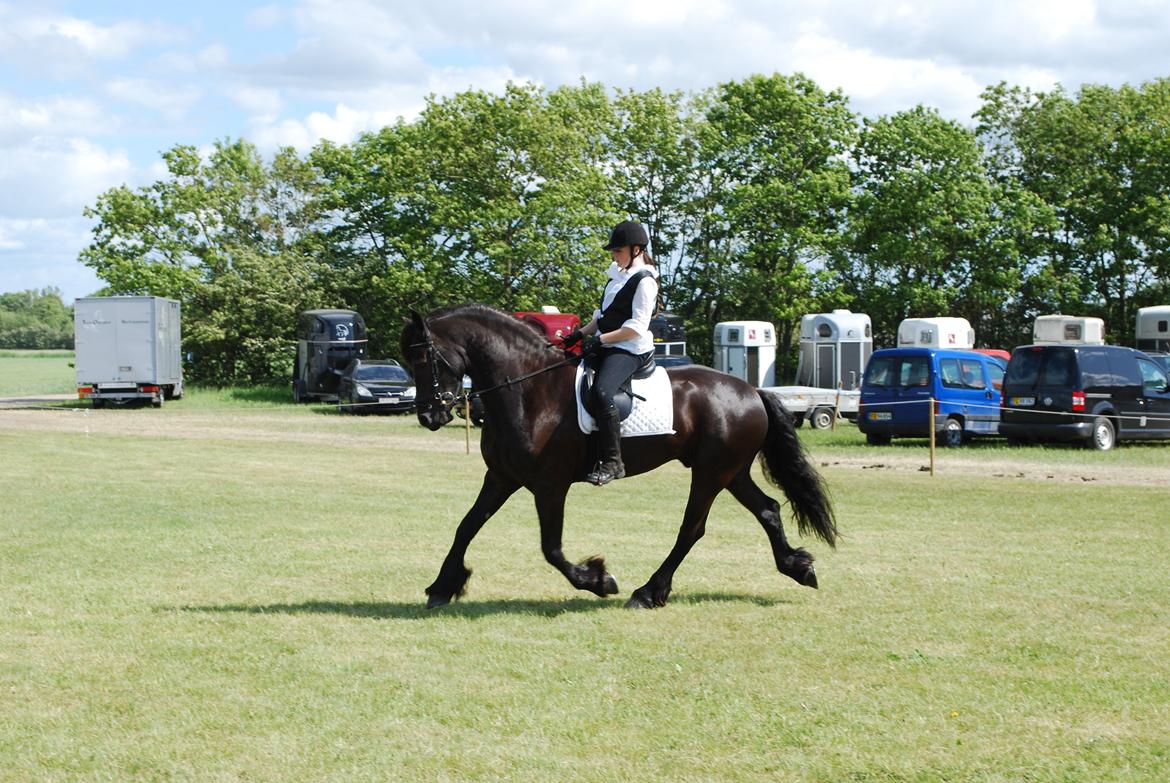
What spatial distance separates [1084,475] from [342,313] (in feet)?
101

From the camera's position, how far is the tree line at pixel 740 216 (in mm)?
47656

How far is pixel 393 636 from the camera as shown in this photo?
312 inches

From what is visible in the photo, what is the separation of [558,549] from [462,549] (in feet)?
2.11

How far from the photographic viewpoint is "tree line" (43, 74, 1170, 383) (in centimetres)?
4766

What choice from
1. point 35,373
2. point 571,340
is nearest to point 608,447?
point 571,340

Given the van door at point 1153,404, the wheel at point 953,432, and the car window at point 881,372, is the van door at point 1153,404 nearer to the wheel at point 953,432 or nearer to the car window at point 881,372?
the wheel at point 953,432

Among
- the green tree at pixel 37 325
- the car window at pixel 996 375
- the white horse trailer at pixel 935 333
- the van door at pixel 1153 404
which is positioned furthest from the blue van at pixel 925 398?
the green tree at pixel 37 325

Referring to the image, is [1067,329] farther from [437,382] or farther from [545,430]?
[437,382]

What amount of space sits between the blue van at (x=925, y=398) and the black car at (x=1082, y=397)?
854 millimetres

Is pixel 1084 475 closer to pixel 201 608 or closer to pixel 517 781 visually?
pixel 201 608

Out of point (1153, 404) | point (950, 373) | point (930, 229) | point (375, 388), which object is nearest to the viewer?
point (1153, 404)

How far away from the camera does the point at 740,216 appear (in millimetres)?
49469

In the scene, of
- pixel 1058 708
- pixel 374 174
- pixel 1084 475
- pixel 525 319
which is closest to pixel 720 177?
pixel 374 174

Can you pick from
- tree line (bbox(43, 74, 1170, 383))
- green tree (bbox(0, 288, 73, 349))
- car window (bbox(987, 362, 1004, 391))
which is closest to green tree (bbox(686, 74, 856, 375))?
tree line (bbox(43, 74, 1170, 383))
